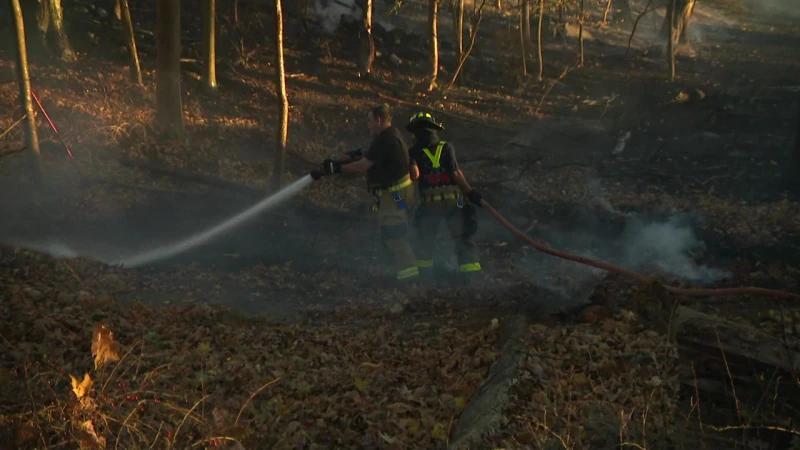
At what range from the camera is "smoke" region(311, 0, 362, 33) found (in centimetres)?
2491

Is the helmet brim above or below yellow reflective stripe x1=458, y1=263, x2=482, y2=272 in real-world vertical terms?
above

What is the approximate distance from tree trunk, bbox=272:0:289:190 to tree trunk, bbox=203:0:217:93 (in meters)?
3.70

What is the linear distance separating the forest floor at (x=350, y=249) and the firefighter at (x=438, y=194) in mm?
501

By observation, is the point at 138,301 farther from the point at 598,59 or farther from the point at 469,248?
the point at 598,59

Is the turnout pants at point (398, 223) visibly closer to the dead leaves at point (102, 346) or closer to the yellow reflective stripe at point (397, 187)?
the yellow reflective stripe at point (397, 187)

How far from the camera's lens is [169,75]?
14.2 metres

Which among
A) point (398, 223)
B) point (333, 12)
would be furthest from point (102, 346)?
point (333, 12)

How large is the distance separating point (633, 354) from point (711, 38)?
32.9 m

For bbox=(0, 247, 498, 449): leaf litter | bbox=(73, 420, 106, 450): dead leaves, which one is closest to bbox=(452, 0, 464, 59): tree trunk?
bbox=(0, 247, 498, 449): leaf litter

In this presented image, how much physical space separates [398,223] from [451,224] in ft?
2.33

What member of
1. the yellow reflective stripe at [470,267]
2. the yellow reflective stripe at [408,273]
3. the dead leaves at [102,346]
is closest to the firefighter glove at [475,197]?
the yellow reflective stripe at [470,267]

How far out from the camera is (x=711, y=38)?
113 feet

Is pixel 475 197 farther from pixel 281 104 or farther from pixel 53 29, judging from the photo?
pixel 53 29

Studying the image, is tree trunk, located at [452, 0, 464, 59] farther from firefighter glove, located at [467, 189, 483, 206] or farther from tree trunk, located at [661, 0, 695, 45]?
firefighter glove, located at [467, 189, 483, 206]
